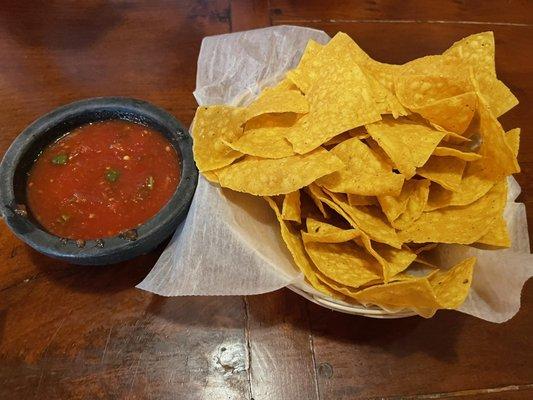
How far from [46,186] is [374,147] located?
72cm

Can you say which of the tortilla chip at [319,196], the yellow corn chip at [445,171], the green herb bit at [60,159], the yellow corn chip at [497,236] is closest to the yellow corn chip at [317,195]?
the tortilla chip at [319,196]

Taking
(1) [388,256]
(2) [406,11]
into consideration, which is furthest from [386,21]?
(1) [388,256]

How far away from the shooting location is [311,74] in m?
1.10

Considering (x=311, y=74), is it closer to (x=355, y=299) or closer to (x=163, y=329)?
(x=355, y=299)

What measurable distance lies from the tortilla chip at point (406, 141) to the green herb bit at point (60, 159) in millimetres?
670

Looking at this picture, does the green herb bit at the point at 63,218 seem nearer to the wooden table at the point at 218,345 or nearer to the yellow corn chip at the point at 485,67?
the wooden table at the point at 218,345

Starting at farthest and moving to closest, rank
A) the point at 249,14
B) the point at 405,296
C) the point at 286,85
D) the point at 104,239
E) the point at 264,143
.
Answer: the point at 249,14
the point at 286,85
the point at 264,143
the point at 104,239
the point at 405,296

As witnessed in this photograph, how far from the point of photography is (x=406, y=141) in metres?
0.98

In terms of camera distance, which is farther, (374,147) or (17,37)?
(17,37)

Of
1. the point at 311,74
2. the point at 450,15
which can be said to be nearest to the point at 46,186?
the point at 311,74

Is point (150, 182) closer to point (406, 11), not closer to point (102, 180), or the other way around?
point (102, 180)

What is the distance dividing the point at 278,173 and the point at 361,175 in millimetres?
165

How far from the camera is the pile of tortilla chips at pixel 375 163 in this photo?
93 centimetres

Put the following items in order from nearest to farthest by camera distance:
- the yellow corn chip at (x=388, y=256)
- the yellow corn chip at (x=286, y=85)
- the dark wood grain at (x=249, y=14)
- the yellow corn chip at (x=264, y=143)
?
the yellow corn chip at (x=388, y=256) → the yellow corn chip at (x=264, y=143) → the yellow corn chip at (x=286, y=85) → the dark wood grain at (x=249, y=14)
